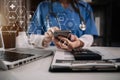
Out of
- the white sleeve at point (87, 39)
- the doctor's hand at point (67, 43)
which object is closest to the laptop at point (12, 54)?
the doctor's hand at point (67, 43)

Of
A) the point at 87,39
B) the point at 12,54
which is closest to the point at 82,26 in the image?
the point at 87,39

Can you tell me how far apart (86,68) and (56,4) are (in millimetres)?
628

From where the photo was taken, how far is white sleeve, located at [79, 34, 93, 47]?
3.90 feet

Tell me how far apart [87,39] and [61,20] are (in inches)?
7.5

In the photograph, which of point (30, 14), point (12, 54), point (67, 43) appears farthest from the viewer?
point (30, 14)

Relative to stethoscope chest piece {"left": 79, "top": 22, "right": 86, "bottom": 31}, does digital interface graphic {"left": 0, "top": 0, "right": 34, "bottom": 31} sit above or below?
above

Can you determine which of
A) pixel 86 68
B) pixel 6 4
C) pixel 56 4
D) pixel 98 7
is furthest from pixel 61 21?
pixel 86 68

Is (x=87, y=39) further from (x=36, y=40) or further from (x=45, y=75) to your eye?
(x=45, y=75)

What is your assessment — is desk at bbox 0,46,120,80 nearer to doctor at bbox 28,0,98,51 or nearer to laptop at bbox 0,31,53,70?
laptop at bbox 0,31,53,70

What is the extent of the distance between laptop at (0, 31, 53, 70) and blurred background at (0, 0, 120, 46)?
8 cm

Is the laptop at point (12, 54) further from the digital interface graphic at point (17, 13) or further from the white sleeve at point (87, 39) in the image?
the white sleeve at point (87, 39)

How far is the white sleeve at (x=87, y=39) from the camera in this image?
1.19 meters

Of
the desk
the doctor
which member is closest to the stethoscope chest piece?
the doctor

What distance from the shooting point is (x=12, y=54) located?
0.81 metres
